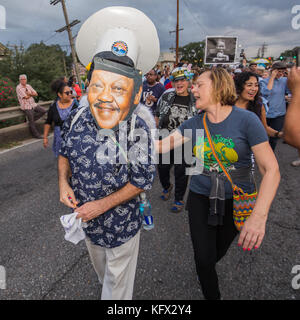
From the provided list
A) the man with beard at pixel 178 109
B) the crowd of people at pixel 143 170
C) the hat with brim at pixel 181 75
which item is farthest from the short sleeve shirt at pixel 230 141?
the hat with brim at pixel 181 75

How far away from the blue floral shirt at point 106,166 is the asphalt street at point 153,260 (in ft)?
3.04

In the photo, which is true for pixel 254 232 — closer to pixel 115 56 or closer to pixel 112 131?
pixel 112 131

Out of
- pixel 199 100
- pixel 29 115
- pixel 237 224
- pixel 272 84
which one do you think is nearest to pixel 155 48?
pixel 199 100

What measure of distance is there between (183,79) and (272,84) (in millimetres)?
2532

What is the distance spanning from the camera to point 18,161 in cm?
532

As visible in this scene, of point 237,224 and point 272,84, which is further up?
point 272,84

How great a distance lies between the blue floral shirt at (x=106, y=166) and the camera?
1.38m

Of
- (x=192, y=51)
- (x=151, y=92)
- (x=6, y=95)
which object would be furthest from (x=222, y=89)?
(x=192, y=51)

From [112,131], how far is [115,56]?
428 mm

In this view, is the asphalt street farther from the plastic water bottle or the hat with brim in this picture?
the hat with brim

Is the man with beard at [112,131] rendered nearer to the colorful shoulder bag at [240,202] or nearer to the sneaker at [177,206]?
the colorful shoulder bag at [240,202]

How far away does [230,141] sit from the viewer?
1.65m

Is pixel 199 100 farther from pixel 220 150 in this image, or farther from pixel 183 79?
pixel 183 79

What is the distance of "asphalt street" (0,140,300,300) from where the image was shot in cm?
202
